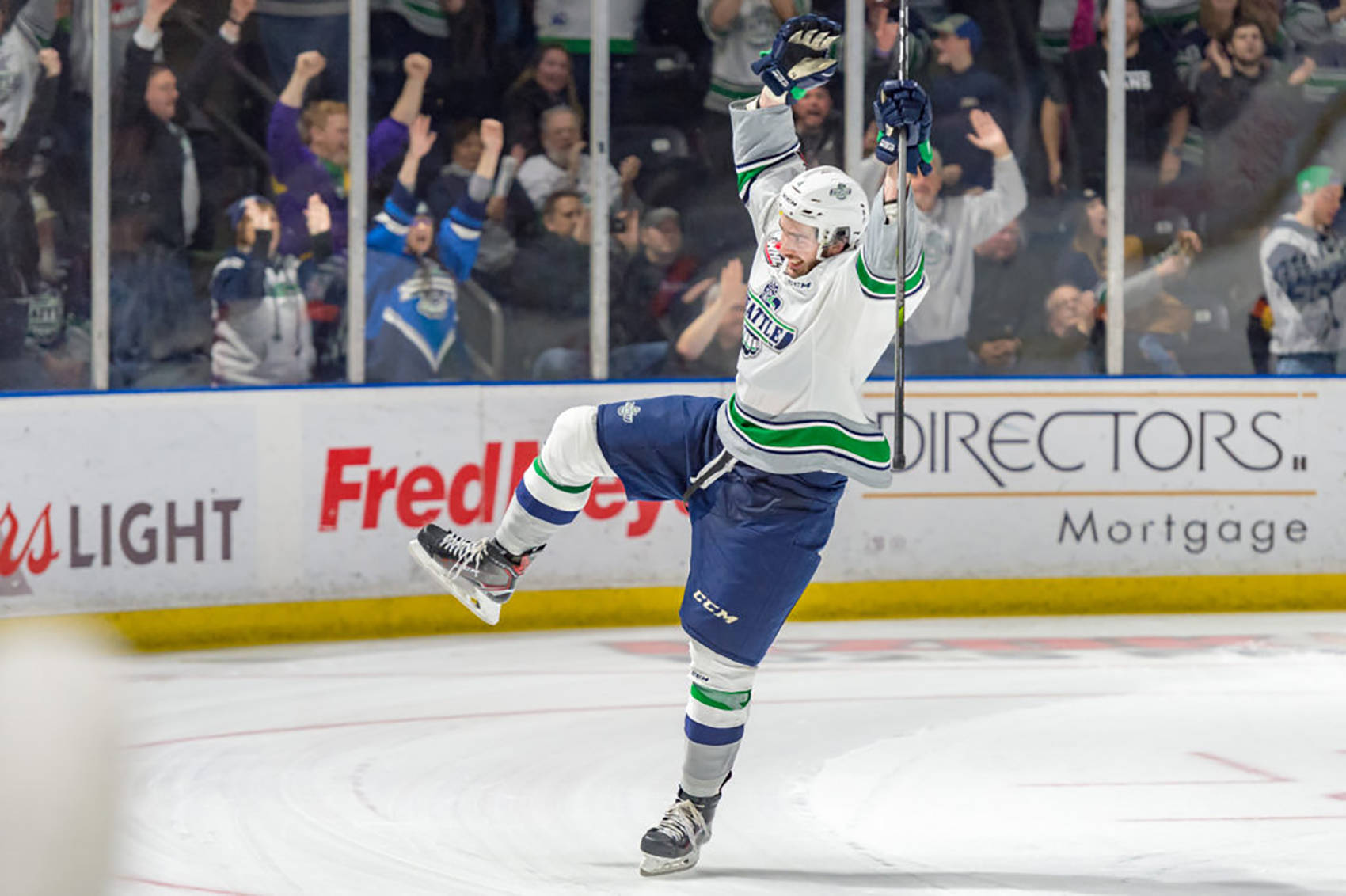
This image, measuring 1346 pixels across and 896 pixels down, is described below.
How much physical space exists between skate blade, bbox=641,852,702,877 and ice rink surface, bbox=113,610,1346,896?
0.02m

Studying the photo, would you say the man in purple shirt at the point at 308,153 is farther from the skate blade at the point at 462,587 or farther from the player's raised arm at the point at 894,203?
the player's raised arm at the point at 894,203

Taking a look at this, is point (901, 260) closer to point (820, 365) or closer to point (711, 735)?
point (820, 365)

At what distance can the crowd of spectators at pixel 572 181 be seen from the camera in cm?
648

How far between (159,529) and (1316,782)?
3735mm

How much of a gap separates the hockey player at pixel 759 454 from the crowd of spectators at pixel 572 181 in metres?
3.13

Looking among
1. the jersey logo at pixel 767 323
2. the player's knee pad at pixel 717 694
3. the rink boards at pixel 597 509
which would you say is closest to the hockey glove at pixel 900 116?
the jersey logo at pixel 767 323

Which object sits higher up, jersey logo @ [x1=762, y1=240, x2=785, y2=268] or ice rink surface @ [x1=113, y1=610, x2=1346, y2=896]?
jersey logo @ [x1=762, y1=240, x2=785, y2=268]

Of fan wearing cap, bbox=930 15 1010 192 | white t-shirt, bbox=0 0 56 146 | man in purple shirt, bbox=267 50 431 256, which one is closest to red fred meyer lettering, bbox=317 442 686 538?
man in purple shirt, bbox=267 50 431 256

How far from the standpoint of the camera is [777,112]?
154 inches

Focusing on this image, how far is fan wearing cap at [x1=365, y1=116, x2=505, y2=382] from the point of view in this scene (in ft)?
22.9

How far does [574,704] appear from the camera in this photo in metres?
5.62

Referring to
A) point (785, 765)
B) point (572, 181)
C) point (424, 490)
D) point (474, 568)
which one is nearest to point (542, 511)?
point (474, 568)

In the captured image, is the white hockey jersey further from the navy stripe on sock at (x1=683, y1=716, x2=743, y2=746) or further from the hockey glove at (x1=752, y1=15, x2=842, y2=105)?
the navy stripe on sock at (x1=683, y1=716, x2=743, y2=746)

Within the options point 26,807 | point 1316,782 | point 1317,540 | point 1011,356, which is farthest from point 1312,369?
point 26,807
